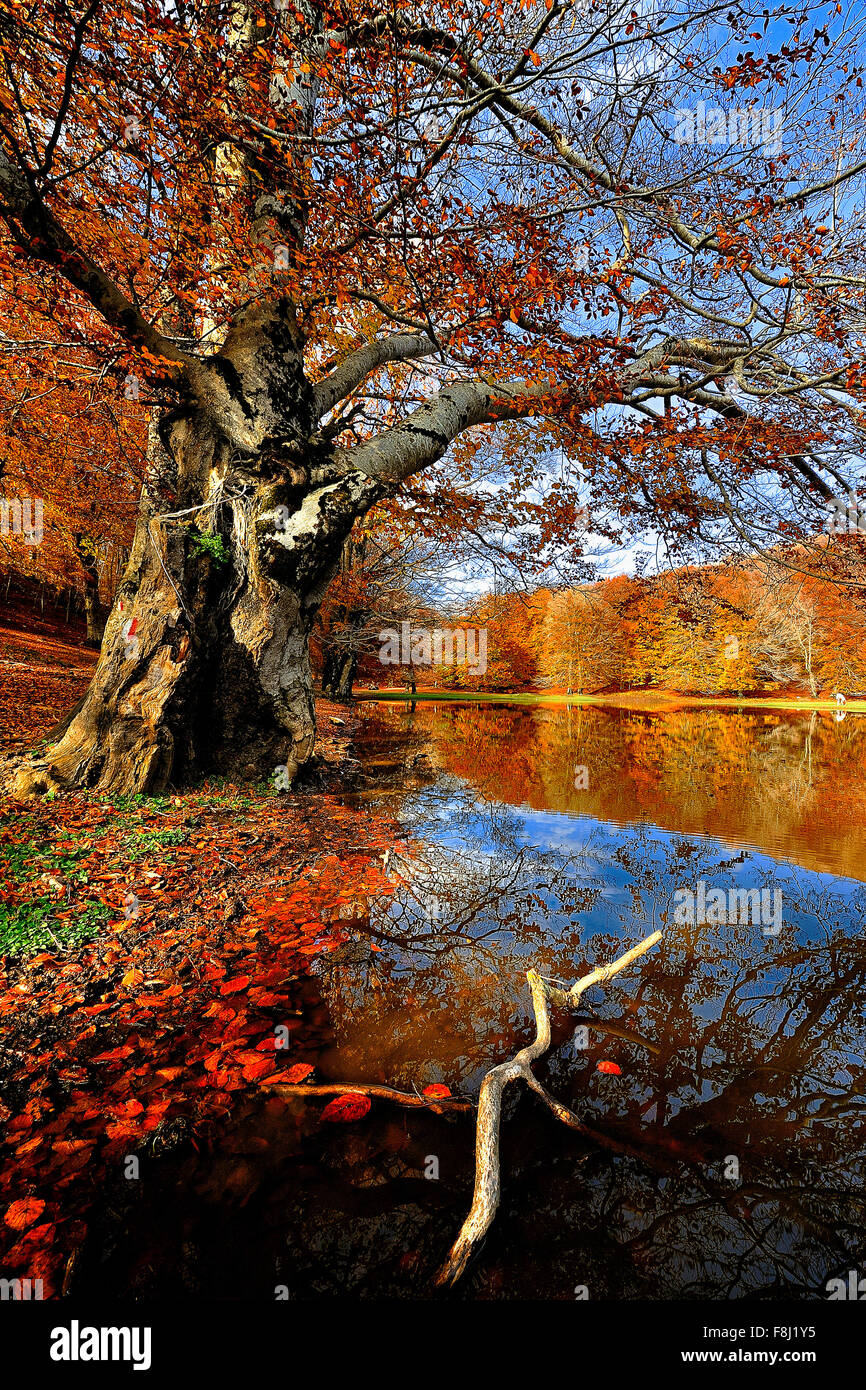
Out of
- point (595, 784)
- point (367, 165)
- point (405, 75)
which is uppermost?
point (405, 75)

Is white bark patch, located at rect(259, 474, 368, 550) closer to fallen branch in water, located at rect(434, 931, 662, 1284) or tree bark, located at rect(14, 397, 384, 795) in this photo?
tree bark, located at rect(14, 397, 384, 795)

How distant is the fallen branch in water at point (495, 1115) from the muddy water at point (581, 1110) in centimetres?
8

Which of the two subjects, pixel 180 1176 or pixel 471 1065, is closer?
pixel 180 1176

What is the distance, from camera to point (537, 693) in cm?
4303

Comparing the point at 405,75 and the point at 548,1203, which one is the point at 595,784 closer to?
the point at 548,1203

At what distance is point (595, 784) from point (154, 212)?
1049 centimetres

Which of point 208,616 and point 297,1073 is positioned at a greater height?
point 208,616

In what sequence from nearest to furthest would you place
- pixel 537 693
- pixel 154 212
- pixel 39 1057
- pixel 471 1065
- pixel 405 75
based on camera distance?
pixel 39 1057, pixel 471 1065, pixel 405 75, pixel 154 212, pixel 537 693

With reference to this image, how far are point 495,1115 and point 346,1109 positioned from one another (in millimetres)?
680

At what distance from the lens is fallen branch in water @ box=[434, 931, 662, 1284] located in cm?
166

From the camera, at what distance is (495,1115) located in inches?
79.4

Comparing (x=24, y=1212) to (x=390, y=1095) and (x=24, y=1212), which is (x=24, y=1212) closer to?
(x=24, y=1212)

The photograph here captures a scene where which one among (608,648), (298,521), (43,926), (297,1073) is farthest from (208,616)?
(608,648)
